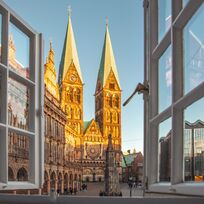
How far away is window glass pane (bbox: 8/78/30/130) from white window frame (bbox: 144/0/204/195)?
1.55ft

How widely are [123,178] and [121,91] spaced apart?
1659 cm

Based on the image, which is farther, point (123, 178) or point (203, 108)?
point (123, 178)

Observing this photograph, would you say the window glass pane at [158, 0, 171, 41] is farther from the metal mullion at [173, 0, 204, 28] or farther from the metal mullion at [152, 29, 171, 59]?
the metal mullion at [173, 0, 204, 28]

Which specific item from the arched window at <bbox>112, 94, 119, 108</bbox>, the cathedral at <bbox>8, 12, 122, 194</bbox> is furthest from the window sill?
the arched window at <bbox>112, 94, 119, 108</bbox>

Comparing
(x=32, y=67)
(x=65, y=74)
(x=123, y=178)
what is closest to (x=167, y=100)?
(x=32, y=67)

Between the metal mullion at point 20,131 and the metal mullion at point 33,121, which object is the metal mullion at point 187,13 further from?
the metal mullion at point 33,121

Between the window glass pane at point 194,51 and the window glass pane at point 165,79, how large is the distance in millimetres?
170

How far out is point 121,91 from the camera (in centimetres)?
8194

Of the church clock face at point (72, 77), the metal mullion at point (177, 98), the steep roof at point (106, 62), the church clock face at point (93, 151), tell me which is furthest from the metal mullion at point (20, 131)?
the steep roof at point (106, 62)

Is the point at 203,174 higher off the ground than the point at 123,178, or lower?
higher

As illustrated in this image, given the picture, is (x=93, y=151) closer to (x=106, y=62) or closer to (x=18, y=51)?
(x=106, y=62)

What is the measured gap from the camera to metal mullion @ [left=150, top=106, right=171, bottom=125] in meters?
1.26

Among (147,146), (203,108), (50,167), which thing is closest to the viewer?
(203,108)

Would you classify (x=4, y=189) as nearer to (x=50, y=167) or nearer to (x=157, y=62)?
(x=157, y=62)
